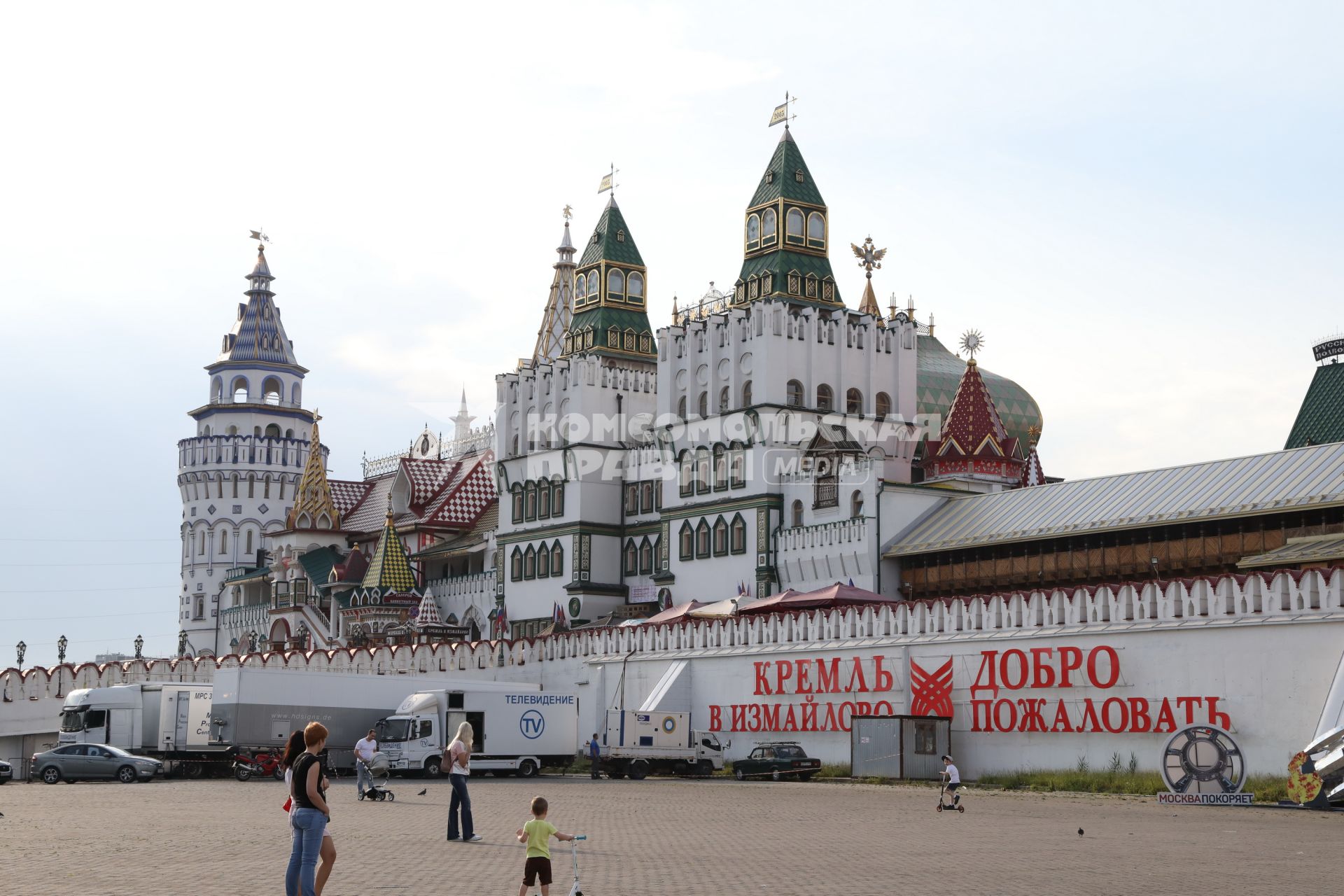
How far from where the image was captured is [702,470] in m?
63.3

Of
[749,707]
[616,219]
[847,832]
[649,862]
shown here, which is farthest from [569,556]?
[649,862]

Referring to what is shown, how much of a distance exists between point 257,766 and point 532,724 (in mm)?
7434

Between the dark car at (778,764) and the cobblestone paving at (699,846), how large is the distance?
7.64 m

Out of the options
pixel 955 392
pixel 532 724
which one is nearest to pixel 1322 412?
pixel 955 392

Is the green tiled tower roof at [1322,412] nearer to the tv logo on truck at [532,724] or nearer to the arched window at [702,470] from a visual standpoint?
the arched window at [702,470]

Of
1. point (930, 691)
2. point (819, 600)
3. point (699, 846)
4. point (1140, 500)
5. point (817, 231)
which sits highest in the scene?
point (817, 231)

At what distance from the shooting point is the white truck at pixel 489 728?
146ft

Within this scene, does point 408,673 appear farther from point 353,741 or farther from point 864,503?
point 864,503

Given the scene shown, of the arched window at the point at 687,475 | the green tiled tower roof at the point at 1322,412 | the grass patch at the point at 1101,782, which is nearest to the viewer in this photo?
the grass patch at the point at 1101,782

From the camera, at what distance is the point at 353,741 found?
4791cm

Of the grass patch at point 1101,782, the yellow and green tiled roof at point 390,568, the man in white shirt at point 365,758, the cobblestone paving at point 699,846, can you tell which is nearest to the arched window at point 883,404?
the grass patch at point 1101,782

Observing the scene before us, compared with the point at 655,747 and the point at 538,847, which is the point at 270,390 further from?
the point at 538,847

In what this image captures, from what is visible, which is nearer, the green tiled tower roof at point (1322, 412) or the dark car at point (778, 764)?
the dark car at point (778, 764)

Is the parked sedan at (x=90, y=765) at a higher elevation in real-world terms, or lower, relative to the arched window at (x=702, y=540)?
lower
